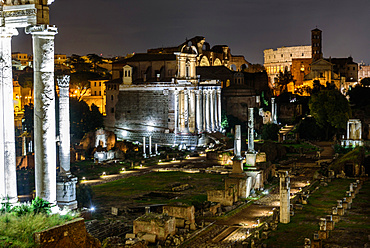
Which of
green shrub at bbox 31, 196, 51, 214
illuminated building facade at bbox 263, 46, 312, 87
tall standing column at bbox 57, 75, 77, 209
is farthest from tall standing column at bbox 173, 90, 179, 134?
illuminated building facade at bbox 263, 46, 312, 87

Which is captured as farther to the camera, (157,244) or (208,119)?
(208,119)

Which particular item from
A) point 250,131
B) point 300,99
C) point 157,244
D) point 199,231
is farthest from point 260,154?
point 300,99

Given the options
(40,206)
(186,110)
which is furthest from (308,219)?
(186,110)

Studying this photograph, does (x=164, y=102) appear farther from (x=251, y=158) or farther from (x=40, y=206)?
(x=40, y=206)

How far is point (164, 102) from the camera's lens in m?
59.2

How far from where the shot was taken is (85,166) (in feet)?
128

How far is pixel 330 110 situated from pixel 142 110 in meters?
20.5

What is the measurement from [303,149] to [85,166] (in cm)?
2093

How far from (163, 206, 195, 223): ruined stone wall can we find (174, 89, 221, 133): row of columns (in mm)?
34311

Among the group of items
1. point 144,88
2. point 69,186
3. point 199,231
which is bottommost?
point 199,231

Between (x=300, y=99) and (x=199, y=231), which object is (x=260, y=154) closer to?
(x=199, y=231)

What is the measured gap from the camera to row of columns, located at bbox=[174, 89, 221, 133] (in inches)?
2263

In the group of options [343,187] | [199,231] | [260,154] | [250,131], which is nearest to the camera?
[199,231]

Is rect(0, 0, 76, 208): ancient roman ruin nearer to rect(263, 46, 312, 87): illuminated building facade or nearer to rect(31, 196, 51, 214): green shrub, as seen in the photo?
rect(31, 196, 51, 214): green shrub
